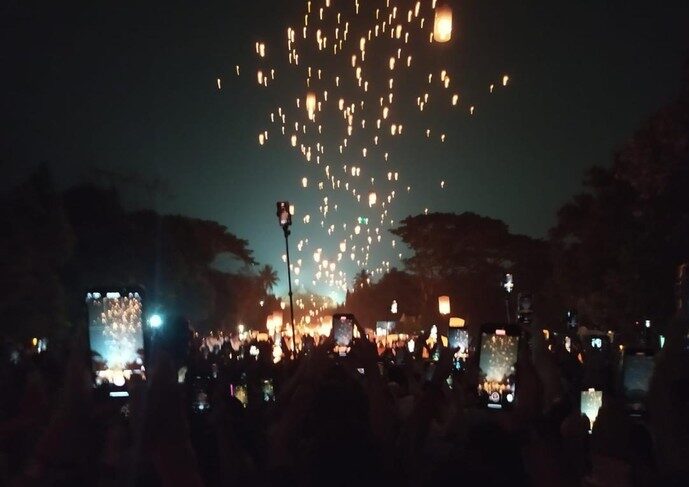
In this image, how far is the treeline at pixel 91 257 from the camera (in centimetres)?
3094

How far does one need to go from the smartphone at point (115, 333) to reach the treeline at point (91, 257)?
30 cm

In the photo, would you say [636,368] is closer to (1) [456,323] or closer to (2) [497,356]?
(2) [497,356]

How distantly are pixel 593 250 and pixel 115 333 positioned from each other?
98.7ft

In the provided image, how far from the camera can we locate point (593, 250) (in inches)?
1540

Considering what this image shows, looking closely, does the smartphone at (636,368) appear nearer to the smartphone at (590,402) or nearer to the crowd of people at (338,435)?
the smartphone at (590,402)

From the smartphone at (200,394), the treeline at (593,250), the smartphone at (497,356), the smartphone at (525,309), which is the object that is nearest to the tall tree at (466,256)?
the treeline at (593,250)

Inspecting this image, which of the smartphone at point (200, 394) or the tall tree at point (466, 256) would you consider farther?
the tall tree at point (466, 256)

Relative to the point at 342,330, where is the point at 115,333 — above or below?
below

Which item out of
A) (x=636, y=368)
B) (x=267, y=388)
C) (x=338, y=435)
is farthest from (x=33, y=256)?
(x=338, y=435)

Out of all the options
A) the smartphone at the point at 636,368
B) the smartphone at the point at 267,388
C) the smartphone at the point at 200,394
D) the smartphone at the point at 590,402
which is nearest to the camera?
the smartphone at the point at 200,394

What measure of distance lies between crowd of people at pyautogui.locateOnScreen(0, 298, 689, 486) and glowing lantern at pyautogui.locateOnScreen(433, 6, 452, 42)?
3366mm

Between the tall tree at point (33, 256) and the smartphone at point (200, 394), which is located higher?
the tall tree at point (33, 256)

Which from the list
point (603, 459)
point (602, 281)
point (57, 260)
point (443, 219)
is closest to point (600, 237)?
point (602, 281)

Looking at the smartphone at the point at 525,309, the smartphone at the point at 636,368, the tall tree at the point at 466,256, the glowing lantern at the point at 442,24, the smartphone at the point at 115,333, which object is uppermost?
the tall tree at the point at 466,256
